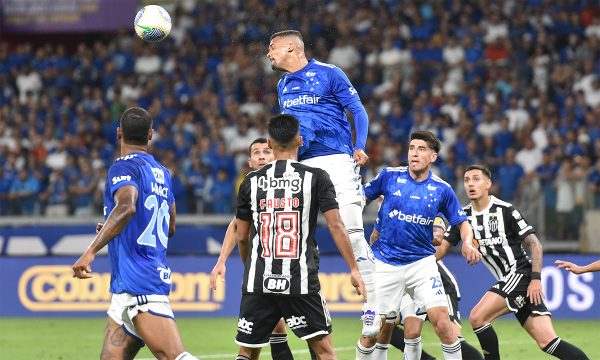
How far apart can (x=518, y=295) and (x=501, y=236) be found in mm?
594

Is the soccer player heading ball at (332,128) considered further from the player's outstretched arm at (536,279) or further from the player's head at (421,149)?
the player's outstretched arm at (536,279)

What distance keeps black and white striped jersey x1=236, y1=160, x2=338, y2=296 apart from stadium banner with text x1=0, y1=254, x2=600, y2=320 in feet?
28.5

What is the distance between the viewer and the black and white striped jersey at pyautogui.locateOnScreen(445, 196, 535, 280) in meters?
10.4

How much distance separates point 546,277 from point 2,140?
40.3ft

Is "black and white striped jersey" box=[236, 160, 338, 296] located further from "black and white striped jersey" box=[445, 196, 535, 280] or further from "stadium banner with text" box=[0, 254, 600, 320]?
"stadium banner with text" box=[0, 254, 600, 320]

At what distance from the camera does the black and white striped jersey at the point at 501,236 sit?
34.2ft

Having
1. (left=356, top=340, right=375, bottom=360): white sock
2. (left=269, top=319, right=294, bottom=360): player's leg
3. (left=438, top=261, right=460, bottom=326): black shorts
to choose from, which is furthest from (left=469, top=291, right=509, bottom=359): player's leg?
(left=269, top=319, right=294, bottom=360): player's leg

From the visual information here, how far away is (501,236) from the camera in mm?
10438

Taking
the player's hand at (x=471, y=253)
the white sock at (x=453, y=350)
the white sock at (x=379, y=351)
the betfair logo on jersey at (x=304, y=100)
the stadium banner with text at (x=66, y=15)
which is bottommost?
the white sock at (x=379, y=351)

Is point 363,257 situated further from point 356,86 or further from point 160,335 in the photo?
point 356,86

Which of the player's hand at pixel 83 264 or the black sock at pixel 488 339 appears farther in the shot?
the black sock at pixel 488 339

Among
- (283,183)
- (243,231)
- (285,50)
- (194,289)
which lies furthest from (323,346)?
(194,289)

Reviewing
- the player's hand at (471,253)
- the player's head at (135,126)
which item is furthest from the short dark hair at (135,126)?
the player's hand at (471,253)

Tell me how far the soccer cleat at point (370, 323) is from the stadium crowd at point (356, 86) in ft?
28.2
